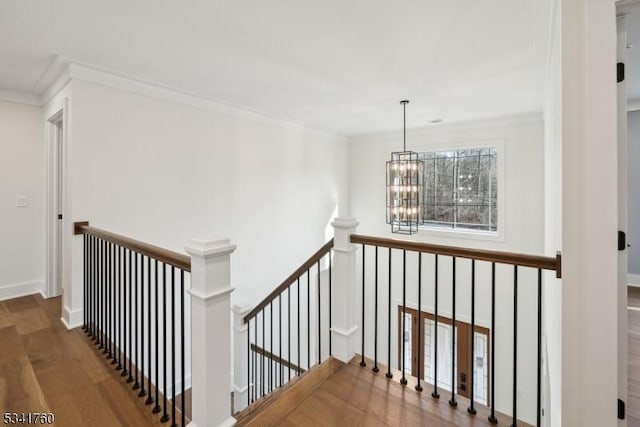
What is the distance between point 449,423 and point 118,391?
193 centimetres

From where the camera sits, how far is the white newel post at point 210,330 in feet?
4.60

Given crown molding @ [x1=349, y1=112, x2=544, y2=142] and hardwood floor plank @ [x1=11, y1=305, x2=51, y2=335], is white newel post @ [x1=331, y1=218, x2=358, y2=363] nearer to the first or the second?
hardwood floor plank @ [x1=11, y1=305, x2=51, y2=335]

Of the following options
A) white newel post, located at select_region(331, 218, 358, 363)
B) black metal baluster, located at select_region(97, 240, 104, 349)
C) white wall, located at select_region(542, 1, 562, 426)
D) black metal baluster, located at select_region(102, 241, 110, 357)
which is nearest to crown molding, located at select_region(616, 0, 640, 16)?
white wall, located at select_region(542, 1, 562, 426)

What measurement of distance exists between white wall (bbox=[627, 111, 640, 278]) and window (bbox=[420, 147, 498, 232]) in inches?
62.5

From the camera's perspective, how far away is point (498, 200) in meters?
4.59

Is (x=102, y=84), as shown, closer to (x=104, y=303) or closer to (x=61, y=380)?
(x=104, y=303)

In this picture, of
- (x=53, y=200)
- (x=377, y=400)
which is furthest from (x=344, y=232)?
(x=53, y=200)

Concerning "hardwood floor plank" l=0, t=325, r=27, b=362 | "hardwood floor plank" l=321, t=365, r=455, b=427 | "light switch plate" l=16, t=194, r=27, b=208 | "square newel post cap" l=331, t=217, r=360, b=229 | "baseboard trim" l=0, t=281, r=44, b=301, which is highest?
"light switch plate" l=16, t=194, r=27, b=208

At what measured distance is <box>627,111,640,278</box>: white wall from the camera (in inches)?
161

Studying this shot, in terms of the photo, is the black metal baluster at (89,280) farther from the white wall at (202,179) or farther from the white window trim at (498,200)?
the white window trim at (498,200)

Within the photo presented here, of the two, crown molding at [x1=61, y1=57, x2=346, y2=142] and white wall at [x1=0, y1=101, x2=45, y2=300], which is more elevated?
crown molding at [x1=61, y1=57, x2=346, y2=142]

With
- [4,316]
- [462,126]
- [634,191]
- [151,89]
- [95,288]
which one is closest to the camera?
[95,288]

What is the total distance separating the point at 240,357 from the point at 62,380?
5.63ft

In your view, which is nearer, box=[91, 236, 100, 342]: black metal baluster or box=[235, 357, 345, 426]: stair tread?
box=[235, 357, 345, 426]: stair tread
